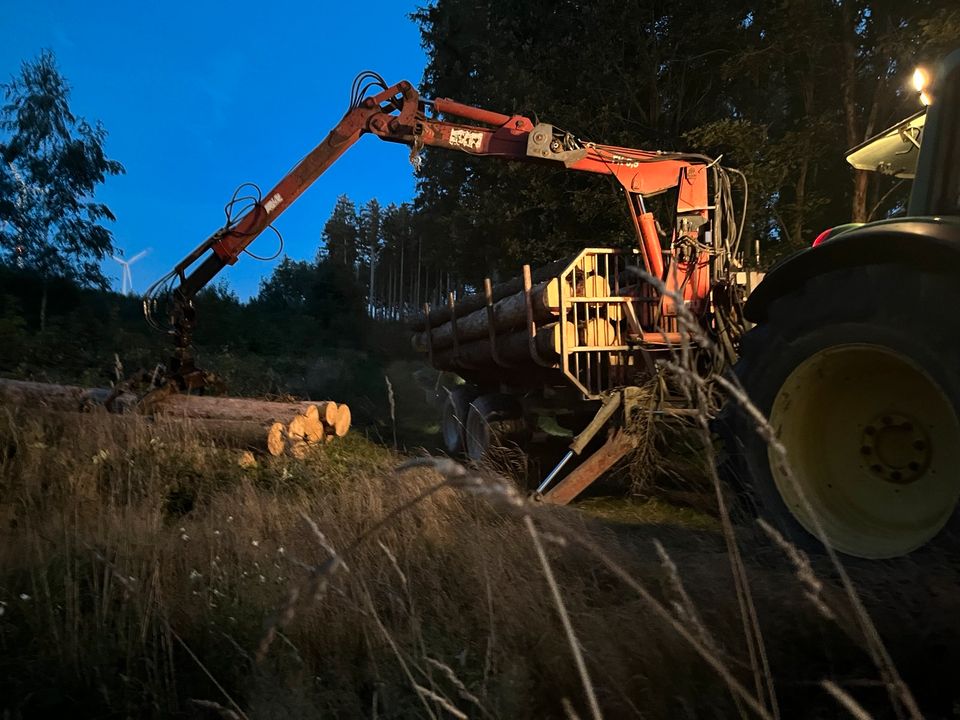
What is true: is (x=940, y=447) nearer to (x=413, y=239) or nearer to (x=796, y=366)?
(x=796, y=366)

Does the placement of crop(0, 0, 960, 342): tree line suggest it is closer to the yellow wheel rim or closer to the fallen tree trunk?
the yellow wheel rim

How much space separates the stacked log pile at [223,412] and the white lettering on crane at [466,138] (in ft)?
10.5

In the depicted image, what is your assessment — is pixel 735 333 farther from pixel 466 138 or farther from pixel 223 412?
pixel 223 412

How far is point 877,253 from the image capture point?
8.95 ft

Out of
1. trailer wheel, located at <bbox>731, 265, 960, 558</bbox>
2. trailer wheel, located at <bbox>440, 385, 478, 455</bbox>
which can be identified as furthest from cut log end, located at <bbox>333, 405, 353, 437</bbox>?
trailer wheel, located at <bbox>731, 265, 960, 558</bbox>

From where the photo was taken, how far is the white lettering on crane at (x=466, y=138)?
724 cm

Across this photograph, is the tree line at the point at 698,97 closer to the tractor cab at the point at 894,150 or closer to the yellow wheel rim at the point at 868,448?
the tractor cab at the point at 894,150

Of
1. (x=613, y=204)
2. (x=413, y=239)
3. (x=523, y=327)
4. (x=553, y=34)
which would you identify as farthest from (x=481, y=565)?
(x=413, y=239)

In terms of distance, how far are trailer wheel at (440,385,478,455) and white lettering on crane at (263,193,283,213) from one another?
3477 millimetres

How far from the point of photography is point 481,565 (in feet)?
9.58

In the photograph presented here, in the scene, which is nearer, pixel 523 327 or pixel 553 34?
pixel 523 327

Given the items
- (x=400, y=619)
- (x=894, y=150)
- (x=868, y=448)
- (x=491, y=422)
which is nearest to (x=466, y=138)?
(x=491, y=422)

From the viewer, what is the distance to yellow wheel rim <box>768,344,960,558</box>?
259cm

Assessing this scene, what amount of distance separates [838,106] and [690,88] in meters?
3.01
